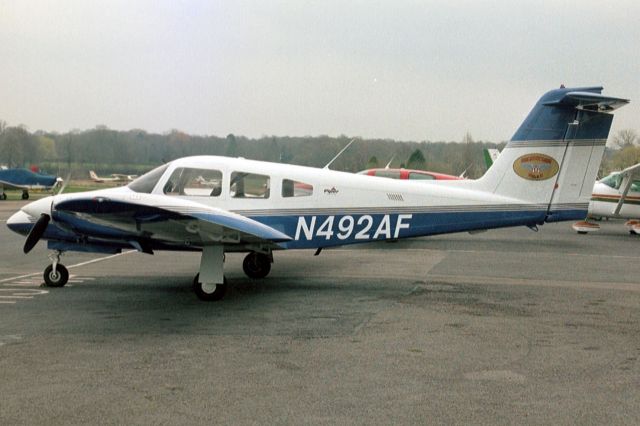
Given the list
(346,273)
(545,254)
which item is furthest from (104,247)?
(545,254)

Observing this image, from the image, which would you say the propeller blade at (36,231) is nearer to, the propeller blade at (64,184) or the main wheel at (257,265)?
the propeller blade at (64,184)

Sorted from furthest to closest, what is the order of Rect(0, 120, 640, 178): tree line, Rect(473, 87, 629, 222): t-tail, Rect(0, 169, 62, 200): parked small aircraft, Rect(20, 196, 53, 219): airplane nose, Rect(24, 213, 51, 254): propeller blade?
Rect(0, 169, 62, 200): parked small aircraft, Rect(0, 120, 640, 178): tree line, Rect(473, 87, 629, 222): t-tail, Rect(20, 196, 53, 219): airplane nose, Rect(24, 213, 51, 254): propeller blade

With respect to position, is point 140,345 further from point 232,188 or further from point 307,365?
point 232,188

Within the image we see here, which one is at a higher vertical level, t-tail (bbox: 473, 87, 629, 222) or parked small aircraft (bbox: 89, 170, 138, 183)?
t-tail (bbox: 473, 87, 629, 222)

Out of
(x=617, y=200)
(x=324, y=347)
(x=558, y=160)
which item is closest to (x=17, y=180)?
(x=617, y=200)

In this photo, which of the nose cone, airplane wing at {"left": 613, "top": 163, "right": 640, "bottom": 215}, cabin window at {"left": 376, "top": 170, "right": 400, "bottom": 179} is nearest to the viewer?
the nose cone

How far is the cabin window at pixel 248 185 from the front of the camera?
33.1 feet

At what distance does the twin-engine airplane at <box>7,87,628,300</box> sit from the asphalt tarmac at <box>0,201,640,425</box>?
755 mm

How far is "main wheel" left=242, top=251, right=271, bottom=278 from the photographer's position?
443 inches

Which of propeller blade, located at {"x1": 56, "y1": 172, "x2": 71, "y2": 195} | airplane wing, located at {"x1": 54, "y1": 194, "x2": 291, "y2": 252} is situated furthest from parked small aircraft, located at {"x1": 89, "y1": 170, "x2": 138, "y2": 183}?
airplane wing, located at {"x1": 54, "y1": 194, "x2": 291, "y2": 252}

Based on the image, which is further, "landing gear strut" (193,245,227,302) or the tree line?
the tree line

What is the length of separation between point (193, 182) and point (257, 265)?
201cm

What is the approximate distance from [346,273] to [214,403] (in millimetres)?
7116

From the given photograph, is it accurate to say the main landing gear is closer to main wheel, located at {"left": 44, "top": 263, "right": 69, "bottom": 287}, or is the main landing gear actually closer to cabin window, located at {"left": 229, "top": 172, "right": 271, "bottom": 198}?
cabin window, located at {"left": 229, "top": 172, "right": 271, "bottom": 198}
